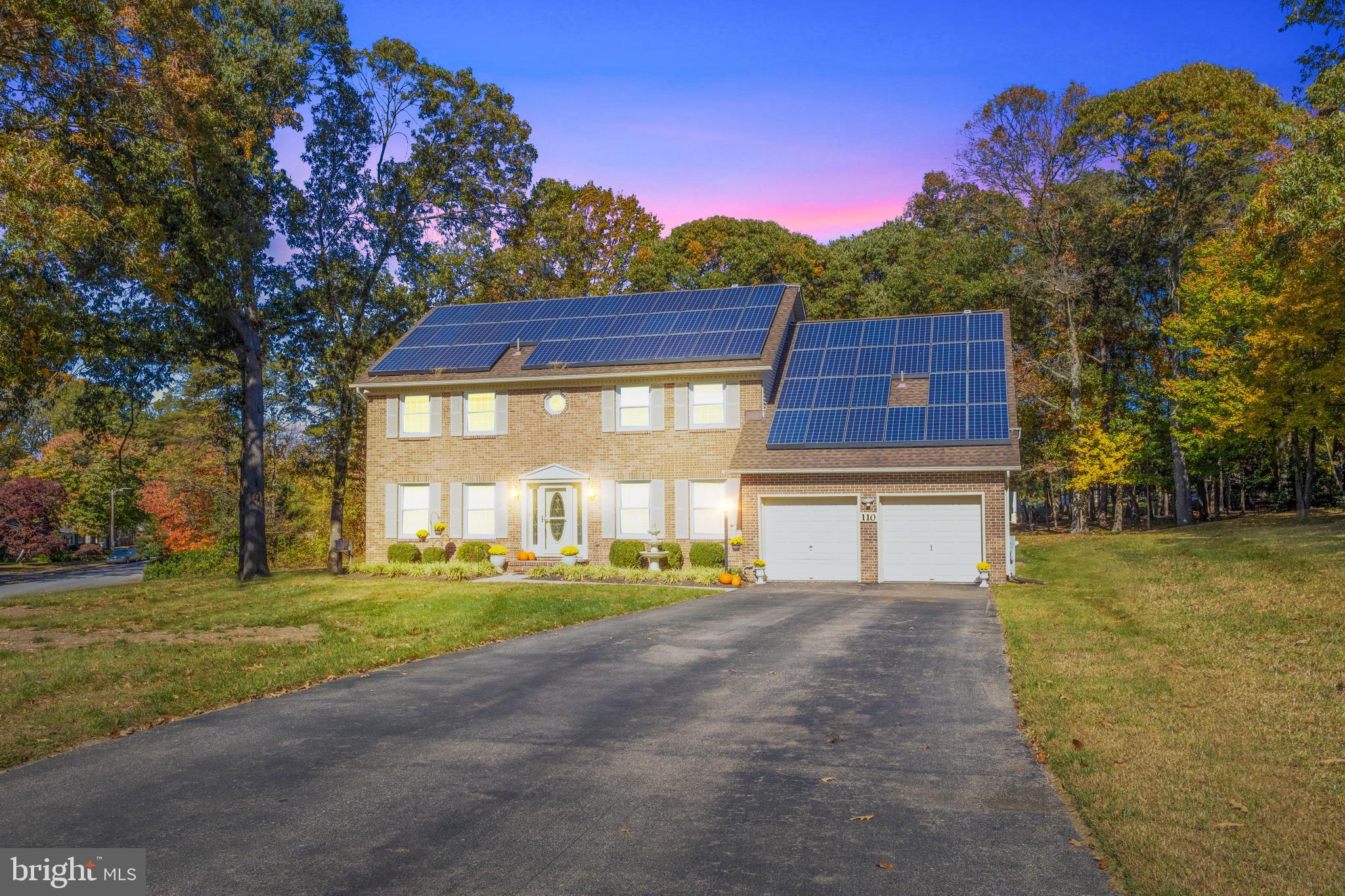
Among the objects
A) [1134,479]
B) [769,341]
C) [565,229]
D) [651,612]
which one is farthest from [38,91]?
[1134,479]

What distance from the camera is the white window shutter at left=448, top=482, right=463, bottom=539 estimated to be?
88.0ft

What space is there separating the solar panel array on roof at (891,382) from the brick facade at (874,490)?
2.99 feet

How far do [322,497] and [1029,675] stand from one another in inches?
1650

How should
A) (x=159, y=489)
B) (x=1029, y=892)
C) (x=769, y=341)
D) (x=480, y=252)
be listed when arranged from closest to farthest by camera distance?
(x=1029, y=892) < (x=769, y=341) < (x=480, y=252) < (x=159, y=489)

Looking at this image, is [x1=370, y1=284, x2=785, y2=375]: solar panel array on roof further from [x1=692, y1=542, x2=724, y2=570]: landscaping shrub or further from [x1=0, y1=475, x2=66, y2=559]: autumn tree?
[x1=0, y1=475, x2=66, y2=559]: autumn tree

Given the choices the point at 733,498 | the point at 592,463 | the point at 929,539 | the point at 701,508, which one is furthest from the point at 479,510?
the point at 929,539

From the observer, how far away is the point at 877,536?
2281cm

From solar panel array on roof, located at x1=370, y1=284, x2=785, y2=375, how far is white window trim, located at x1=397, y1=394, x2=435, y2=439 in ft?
2.75

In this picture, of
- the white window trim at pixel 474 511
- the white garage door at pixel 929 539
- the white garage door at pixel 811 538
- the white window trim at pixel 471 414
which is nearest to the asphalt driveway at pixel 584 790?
the white garage door at pixel 929 539

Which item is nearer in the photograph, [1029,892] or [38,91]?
[1029,892]

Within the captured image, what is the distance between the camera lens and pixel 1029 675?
1005cm

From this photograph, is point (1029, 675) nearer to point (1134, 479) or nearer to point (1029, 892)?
point (1029, 892)

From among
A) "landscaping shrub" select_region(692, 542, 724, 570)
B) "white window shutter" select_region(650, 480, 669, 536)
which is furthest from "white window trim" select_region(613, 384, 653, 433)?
"landscaping shrub" select_region(692, 542, 724, 570)

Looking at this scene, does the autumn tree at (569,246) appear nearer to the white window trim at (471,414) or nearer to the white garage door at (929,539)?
→ the white window trim at (471,414)
